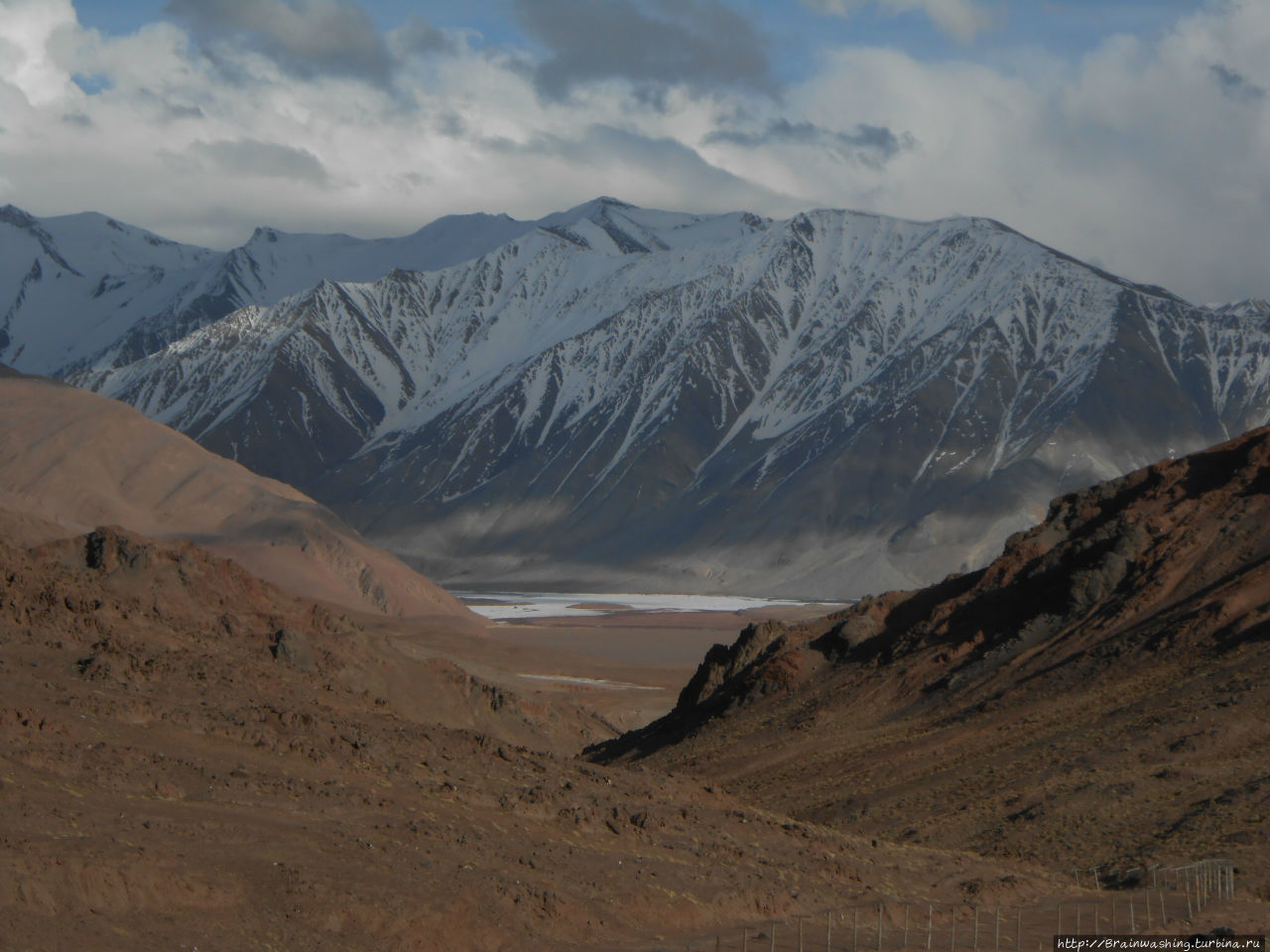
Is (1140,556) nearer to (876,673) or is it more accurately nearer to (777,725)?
(876,673)

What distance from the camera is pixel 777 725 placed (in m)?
44.0

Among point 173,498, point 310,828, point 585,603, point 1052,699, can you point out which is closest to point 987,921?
point 310,828

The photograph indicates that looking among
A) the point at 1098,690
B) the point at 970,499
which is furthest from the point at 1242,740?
the point at 970,499

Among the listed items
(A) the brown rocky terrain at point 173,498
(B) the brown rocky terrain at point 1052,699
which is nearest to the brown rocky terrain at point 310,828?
(B) the brown rocky terrain at point 1052,699

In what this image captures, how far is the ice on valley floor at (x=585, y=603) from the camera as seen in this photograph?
150 metres

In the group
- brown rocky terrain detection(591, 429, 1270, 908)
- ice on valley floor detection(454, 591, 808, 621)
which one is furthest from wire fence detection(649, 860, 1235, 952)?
ice on valley floor detection(454, 591, 808, 621)

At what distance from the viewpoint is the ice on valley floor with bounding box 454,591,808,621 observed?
15038 cm

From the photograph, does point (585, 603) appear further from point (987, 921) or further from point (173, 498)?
point (987, 921)

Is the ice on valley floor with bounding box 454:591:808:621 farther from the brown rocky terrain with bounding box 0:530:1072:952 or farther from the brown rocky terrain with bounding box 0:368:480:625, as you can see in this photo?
the brown rocky terrain with bounding box 0:530:1072:952

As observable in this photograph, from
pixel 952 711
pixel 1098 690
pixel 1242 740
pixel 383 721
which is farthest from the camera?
pixel 952 711

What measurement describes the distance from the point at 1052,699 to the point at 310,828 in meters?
23.1

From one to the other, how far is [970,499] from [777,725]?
142 m

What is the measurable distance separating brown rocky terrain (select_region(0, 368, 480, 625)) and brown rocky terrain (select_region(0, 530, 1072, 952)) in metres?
67.5

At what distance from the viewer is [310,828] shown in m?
20.6
